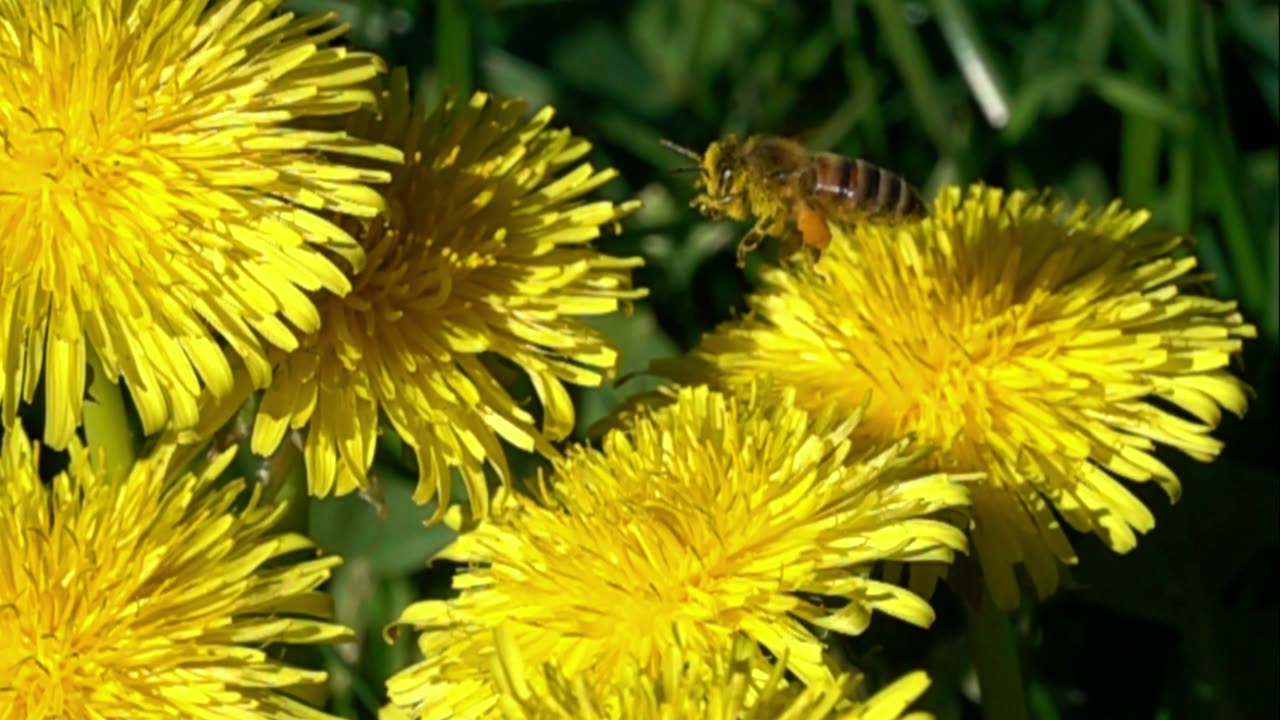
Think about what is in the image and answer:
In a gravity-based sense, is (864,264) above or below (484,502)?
above

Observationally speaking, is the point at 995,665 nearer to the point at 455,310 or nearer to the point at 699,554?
the point at 699,554

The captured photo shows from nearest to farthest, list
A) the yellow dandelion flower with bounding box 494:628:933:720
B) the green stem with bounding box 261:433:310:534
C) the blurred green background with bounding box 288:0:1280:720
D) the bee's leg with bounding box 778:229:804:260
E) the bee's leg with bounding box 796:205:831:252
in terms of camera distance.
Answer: the yellow dandelion flower with bounding box 494:628:933:720 → the green stem with bounding box 261:433:310:534 → the bee's leg with bounding box 796:205:831:252 → the bee's leg with bounding box 778:229:804:260 → the blurred green background with bounding box 288:0:1280:720

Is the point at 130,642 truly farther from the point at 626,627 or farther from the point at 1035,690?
the point at 1035,690

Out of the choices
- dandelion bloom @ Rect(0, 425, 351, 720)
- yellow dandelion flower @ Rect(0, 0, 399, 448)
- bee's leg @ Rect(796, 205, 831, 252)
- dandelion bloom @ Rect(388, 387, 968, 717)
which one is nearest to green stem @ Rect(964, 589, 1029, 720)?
dandelion bloom @ Rect(388, 387, 968, 717)

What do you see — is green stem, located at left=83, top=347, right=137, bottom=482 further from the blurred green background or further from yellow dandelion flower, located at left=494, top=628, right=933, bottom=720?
yellow dandelion flower, located at left=494, top=628, right=933, bottom=720

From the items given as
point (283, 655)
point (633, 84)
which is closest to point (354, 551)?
point (283, 655)

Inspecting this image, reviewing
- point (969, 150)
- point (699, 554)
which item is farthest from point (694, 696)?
point (969, 150)

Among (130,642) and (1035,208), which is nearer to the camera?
(130,642)
